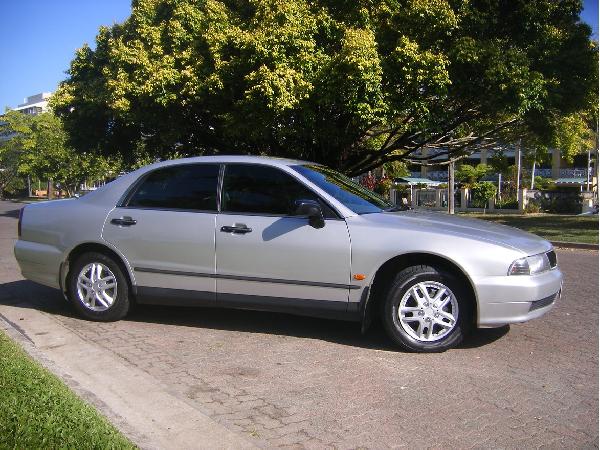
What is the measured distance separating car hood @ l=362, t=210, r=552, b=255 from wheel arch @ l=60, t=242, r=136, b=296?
2358mm

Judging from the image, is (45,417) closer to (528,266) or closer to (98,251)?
(98,251)

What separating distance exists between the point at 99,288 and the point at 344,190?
2.61 metres

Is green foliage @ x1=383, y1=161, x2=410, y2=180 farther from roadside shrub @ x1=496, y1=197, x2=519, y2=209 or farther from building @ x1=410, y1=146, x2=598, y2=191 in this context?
building @ x1=410, y1=146, x2=598, y2=191

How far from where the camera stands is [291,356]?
15.6ft

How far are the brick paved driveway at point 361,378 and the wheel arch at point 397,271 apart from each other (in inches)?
13.8

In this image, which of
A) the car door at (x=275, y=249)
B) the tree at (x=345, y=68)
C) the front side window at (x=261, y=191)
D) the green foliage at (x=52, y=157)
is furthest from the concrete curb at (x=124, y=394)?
the green foliage at (x=52, y=157)

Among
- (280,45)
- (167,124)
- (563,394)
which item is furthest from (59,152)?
(563,394)

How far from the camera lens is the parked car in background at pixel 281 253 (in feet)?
15.4

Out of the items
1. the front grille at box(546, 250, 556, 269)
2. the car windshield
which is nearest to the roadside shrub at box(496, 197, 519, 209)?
the car windshield

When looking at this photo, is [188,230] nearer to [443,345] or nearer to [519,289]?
[443,345]

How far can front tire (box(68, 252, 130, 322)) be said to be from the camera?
5.67 m

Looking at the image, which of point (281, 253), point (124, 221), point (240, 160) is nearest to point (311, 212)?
point (281, 253)

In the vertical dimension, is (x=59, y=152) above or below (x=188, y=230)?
above

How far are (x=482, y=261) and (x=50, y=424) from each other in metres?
3.26
